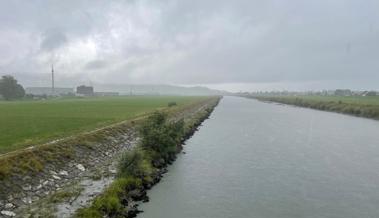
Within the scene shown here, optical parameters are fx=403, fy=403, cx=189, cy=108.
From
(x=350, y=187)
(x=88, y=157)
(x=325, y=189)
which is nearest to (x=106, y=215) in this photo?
(x=88, y=157)

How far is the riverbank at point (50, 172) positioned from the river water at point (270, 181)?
3786 mm

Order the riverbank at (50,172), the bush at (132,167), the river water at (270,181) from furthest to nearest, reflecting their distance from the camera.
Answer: the bush at (132,167), the river water at (270,181), the riverbank at (50,172)

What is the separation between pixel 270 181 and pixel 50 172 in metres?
12.8

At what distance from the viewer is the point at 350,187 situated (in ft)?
76.3

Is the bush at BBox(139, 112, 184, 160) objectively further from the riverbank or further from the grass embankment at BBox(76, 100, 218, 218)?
the riverbank

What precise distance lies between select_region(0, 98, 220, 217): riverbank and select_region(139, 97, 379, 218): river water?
3.79 m

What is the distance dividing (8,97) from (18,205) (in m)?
138

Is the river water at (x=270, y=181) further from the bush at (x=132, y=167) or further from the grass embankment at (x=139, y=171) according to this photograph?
the bush at (x=132, y=167)

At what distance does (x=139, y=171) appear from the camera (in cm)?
2294

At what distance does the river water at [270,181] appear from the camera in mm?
19094

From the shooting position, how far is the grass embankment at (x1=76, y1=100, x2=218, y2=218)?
55.8ft

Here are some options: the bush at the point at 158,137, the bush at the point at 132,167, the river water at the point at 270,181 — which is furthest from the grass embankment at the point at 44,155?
Answer: the river water at the point at 270,181

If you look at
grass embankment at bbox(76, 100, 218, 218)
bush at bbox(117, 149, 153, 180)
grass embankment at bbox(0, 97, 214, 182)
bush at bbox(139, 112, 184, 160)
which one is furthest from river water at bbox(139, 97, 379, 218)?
grass embankment at bbox(0, 97, 214, 182)

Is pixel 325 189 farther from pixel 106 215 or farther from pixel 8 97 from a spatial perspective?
pixel 8 97
